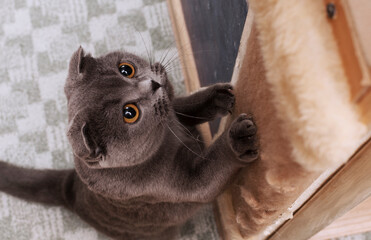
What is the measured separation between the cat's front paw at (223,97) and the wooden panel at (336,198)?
0.33 m

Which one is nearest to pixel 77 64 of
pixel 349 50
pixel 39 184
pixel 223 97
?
pixel 223 97

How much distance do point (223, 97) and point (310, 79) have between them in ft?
1.85

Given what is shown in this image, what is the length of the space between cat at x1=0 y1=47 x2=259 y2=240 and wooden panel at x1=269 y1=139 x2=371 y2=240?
0.18 m

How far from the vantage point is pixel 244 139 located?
797mm

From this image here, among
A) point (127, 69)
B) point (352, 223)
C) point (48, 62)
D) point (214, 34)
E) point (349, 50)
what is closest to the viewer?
point (349, 50)

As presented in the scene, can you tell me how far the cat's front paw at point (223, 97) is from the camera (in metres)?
0.97

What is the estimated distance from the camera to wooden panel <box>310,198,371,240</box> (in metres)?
1.25

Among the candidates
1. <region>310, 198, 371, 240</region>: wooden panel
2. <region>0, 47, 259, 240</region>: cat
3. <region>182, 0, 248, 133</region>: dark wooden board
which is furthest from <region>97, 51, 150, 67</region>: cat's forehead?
<region>310, 198, 371, 240</region>: wooden panel

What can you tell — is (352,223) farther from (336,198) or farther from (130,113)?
(130,113)

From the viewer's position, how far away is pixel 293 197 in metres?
0.71

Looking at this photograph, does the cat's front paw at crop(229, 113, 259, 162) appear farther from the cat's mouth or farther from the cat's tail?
the cat's tail

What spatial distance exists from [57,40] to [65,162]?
0.59 m

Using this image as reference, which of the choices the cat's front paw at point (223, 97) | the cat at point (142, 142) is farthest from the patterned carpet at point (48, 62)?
the cat's front paw at point (223, 97)

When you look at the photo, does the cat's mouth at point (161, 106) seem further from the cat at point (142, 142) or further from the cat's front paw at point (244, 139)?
the cat's front paw at point (244, 139)
